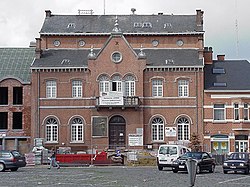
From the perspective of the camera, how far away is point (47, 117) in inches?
2514

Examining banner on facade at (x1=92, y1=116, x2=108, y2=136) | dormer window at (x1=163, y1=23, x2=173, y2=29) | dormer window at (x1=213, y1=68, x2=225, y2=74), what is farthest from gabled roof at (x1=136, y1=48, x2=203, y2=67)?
banner on facade at (x1=92, y1=116, x2=108, y2=136)

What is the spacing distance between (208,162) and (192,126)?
75.5 feet

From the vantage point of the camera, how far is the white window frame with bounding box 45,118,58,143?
63812 millimetres

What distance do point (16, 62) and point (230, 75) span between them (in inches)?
925

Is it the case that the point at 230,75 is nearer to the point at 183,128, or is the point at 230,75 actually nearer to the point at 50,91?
the point at 183,128

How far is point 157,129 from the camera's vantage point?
6391 centimetres

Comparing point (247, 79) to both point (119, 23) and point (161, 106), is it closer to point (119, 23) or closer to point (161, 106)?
point (161, 106)

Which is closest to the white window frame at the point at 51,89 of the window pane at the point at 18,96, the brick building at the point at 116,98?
the brick building at the point at 116,98

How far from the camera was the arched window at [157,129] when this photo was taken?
63719mm

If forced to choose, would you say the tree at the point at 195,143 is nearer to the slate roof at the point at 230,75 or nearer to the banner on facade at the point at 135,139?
the banner on facade at the point at 135,139

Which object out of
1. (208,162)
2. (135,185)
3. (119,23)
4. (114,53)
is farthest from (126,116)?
(135,185)

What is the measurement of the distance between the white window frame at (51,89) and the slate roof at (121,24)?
6202 mm

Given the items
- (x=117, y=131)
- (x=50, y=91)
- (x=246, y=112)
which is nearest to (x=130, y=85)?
(x=117, y=131)

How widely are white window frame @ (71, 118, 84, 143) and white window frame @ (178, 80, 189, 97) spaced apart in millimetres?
10660
